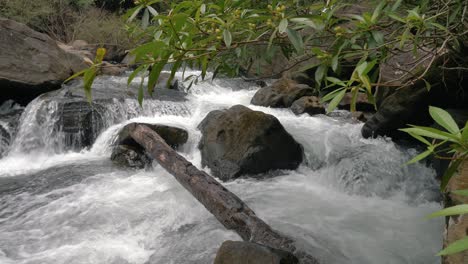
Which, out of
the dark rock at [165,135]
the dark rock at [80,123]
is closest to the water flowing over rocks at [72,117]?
the dark rock at [80,123]

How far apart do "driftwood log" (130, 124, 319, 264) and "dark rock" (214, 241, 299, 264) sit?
317 millimetres

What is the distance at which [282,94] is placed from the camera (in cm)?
985

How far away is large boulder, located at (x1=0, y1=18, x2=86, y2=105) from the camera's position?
28.0ft

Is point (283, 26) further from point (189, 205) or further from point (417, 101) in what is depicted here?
point (417, 101)

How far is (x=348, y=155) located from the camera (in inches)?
239

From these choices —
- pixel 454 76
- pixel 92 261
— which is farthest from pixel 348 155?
pixel 92 261

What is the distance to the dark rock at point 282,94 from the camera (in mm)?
9719

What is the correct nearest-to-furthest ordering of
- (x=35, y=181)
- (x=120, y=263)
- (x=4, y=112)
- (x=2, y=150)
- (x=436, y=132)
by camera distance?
1. (x=436, y=132)
2. (x=120, y=263)
3. (x=35, y=181)
4. (x=2, y=150)
5. (x=4, y=112)

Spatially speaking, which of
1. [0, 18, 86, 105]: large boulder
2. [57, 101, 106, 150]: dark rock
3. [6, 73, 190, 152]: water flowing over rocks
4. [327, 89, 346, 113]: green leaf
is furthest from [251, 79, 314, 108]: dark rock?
[327, 89, 346, 113]: green leaf

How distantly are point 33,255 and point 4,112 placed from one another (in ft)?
20.5

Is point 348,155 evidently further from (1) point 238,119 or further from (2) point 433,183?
(1) point 238,119

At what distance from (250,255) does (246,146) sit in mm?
3167

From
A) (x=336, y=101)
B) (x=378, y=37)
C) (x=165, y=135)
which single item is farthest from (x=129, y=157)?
(x=336, y=101)

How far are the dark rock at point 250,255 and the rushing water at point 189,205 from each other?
0.68m
